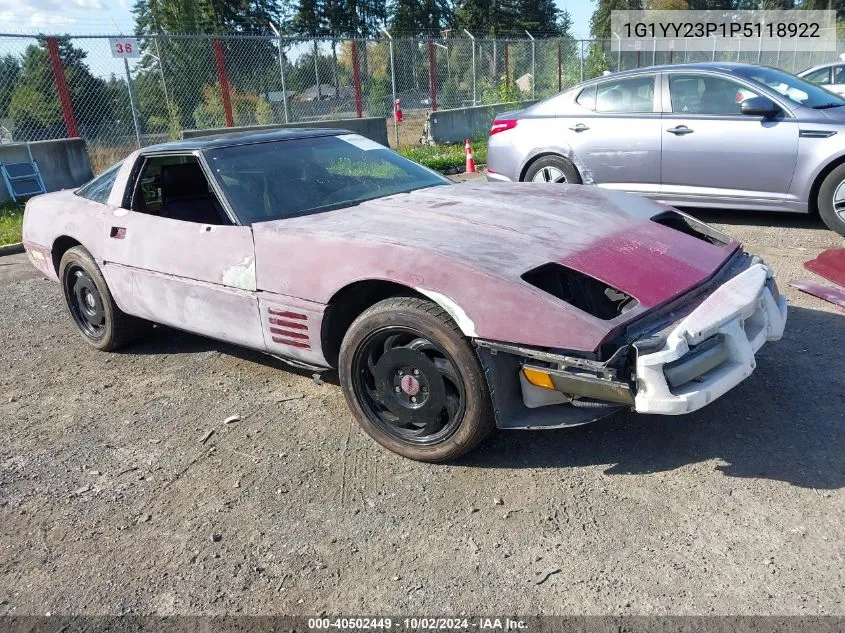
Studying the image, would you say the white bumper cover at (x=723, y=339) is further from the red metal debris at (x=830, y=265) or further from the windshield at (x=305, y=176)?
the red metal debris at (x=830, y=265)

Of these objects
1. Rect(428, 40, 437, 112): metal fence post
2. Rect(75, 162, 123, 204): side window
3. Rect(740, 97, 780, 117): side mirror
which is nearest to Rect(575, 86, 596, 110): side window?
Rect(740, 97, 780, 117): side mirror

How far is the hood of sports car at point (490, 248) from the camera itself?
2686 mm

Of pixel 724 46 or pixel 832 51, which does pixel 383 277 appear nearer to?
pixel 724 46

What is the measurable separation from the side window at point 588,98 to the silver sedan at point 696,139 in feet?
0.04

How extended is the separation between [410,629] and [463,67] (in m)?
16.8

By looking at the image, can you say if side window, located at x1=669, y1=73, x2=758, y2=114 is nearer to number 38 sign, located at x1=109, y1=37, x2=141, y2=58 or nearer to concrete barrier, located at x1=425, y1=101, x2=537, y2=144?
number 38 sign, located at x1=109, y1=37, x2=141, y2=58

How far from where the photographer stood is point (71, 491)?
303 centimetres

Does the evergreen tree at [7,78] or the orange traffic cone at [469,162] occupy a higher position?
the evergreen tree at [7,78]

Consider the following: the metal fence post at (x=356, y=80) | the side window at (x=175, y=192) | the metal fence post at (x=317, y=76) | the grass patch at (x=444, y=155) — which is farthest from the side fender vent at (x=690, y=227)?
the metal fence post at (x=356, y=80)

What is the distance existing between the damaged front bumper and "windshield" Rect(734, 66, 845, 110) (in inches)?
169

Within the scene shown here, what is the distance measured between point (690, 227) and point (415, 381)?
1.73m

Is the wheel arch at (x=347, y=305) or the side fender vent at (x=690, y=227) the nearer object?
the wheel arch at (x=347, y=305)

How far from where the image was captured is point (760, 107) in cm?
604

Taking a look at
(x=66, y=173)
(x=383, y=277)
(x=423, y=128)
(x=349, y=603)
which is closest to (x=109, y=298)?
(x=383, y=277)
